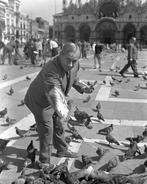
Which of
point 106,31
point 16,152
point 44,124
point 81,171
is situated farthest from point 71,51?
point 106,31

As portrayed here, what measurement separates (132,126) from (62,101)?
311cm

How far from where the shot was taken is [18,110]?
7.90 meters

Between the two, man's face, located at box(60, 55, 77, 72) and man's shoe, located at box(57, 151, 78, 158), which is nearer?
man's face, located at box(60, 55, 77, 72)

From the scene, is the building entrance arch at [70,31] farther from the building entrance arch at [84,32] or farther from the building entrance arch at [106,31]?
the building entrance arch at [106,31]

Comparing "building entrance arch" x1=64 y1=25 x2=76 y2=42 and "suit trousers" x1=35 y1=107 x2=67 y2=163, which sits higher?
"building entrance arch" x1=64 y1=25 x2=76 y2=42

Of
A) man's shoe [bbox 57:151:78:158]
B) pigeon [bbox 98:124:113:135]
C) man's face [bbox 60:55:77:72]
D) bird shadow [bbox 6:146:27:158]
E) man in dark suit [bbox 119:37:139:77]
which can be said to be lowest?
bird shadow [bbox 6:146:27:158]

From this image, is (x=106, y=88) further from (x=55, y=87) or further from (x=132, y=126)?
(x=55, y=87)

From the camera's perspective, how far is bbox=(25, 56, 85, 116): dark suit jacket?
13.3ft

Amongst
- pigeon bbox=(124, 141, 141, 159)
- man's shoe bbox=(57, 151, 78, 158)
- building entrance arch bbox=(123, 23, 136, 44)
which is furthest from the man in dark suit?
building entrance arch bbox=(123, 23, 136, 44)

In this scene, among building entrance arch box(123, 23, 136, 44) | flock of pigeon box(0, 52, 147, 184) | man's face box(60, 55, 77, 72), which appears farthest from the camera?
building entrance arch box(123, 23, 136, 44)

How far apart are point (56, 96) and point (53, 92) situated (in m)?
0.06

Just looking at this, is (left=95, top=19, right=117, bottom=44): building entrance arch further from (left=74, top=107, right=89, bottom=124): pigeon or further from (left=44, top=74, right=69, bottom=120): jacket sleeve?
(left=44, top=74, right=69, bottom=120): jacket sleeve

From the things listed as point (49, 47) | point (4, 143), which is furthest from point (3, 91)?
point (49, 47)

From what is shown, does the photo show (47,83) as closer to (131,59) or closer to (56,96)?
(56,96)
